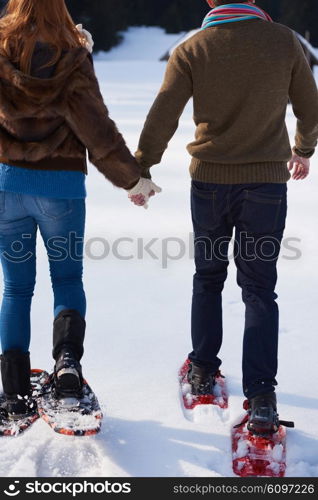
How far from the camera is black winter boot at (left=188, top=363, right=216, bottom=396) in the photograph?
2742 millimetres

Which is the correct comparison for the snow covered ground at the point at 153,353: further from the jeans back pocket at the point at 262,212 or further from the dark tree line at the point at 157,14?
the dark tree line at the point at 157,14

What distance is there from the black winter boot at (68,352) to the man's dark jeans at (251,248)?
22.2 inches

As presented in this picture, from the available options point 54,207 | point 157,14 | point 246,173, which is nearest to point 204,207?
point 246,173

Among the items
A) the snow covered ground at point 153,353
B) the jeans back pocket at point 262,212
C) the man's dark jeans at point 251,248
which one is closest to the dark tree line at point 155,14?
the snow covered ground at point 153,353

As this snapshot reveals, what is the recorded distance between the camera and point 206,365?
109 inches

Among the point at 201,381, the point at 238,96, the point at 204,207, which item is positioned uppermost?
the point at 238,96

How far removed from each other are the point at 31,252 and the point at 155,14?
175ft

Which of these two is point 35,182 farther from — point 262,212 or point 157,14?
point 157,14

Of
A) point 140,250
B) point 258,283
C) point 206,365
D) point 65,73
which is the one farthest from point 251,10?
point 140,250

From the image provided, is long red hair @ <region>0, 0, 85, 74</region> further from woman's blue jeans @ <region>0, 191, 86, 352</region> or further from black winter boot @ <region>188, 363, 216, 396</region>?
black winter boot @ <region>188, 363, 216, 396</region>

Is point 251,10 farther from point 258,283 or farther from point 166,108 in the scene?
point 258,283

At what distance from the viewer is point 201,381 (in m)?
2.76

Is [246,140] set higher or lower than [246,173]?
higher

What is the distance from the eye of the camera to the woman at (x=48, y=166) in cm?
221
